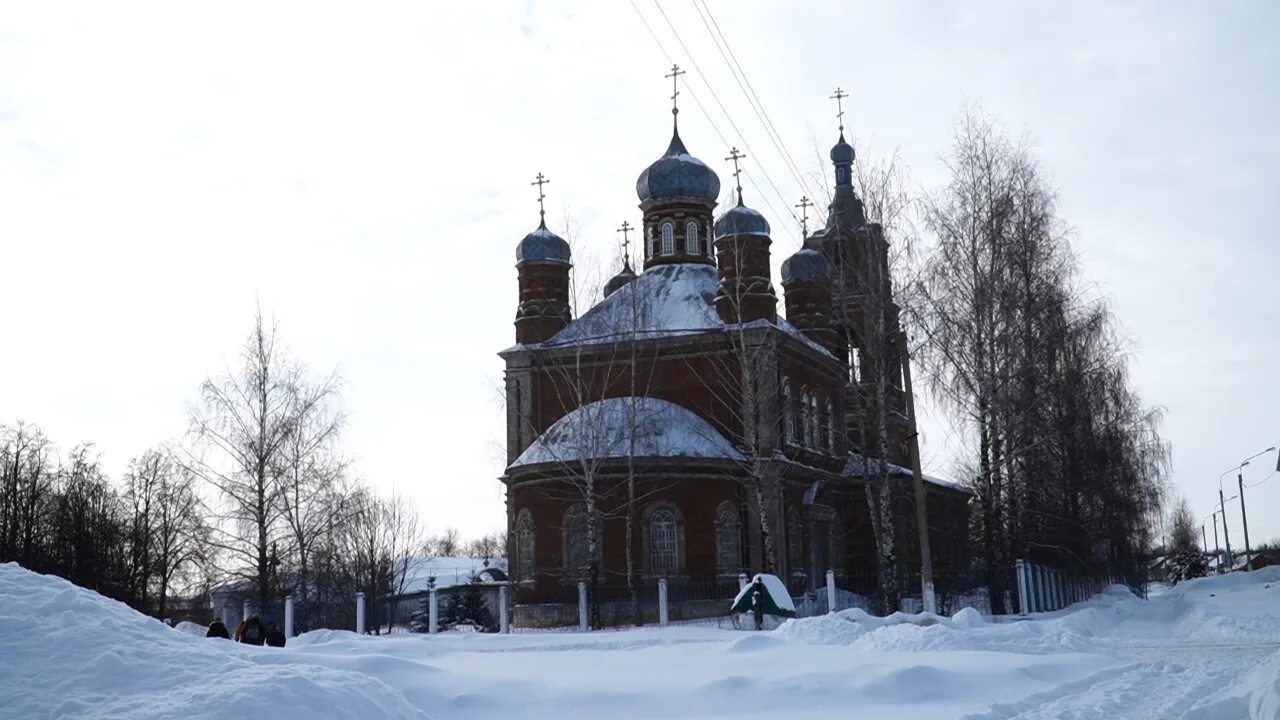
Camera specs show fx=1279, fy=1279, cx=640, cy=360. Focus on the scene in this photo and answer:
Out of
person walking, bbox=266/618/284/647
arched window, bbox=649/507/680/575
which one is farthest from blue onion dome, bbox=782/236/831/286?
person walking, bbox=266/618/284/647

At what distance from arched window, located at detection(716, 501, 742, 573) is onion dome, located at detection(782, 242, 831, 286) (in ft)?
28.6

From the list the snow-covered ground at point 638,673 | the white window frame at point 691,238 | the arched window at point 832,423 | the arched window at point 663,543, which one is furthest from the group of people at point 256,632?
the white window frame at point 691,238

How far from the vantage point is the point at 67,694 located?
7379 millimetres

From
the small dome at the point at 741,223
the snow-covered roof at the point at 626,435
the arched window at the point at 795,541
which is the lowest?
the arched window at the point at 795,541

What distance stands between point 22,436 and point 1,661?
43.0m

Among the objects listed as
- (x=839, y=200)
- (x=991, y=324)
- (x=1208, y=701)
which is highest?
(x=839, y=200)

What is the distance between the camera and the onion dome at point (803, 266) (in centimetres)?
3522

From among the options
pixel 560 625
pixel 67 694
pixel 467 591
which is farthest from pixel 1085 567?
pixel 67 694

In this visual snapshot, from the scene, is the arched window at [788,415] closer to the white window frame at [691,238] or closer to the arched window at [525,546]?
the white window frame at [691,238]

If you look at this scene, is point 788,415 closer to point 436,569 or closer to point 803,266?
point 803,266

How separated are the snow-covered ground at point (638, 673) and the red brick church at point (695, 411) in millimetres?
9034

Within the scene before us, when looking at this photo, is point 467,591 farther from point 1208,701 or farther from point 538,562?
point 1208,701

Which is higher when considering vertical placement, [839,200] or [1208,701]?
[839,200]

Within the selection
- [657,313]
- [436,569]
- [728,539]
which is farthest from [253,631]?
[436,569]
